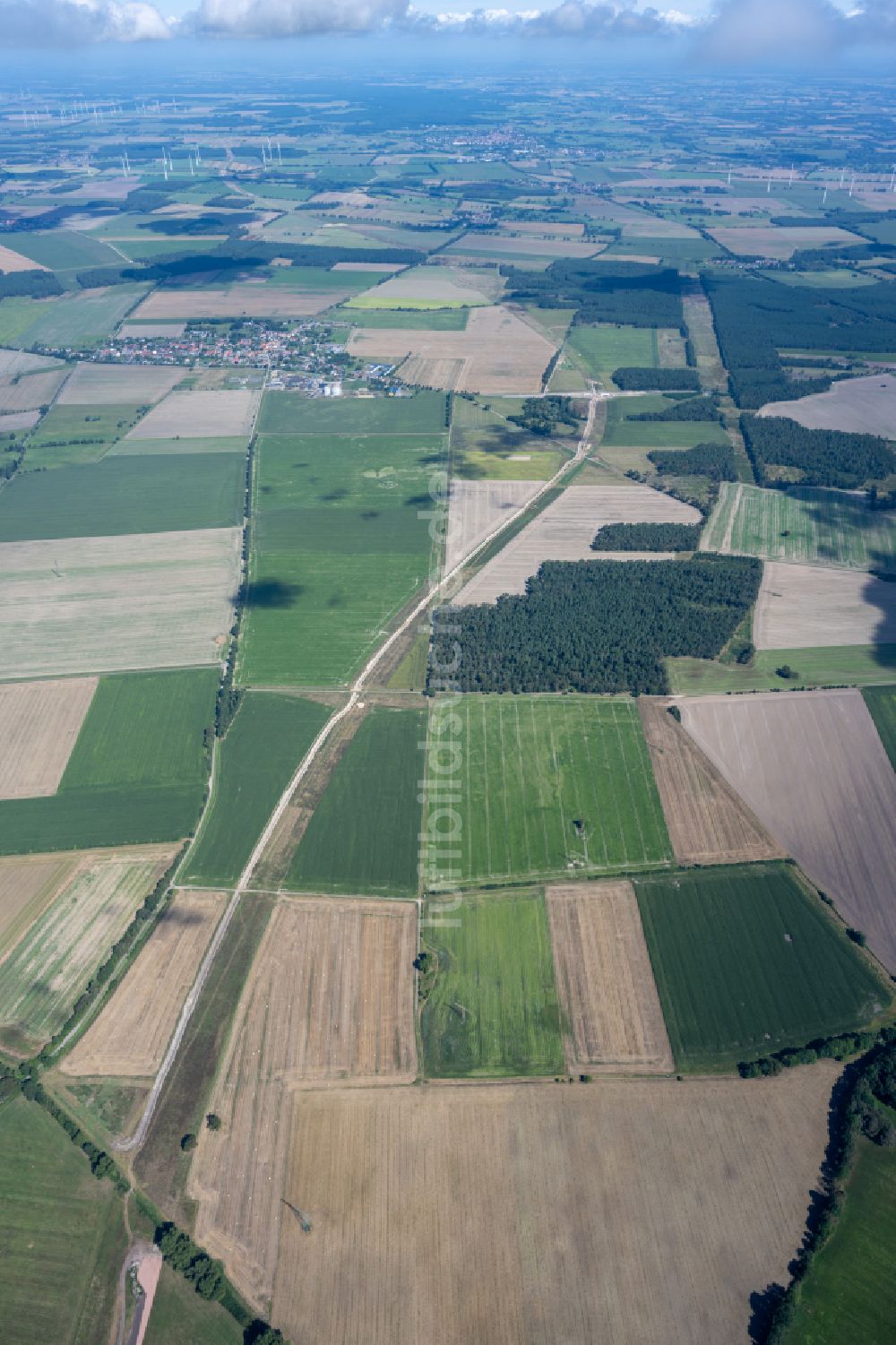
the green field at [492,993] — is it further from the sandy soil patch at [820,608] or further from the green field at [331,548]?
the sandy soil patch at [820,608]

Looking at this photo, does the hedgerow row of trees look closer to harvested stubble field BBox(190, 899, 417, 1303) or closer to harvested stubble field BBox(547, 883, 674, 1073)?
harvested stubble field BBox(547, 883, 674, 1073)

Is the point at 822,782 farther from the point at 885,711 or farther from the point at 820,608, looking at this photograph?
the point at 820,608

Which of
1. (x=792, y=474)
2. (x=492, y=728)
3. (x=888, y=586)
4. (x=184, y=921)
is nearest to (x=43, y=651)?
(x=184, y=921)

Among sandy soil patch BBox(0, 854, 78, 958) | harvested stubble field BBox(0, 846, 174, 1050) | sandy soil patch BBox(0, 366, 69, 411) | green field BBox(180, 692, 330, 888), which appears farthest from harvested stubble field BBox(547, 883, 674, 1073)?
sandy soil patch BBox(0, 366, 69, 411)

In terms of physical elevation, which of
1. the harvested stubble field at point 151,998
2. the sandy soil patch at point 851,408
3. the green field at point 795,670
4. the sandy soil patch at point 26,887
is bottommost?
the harvested stubble field at point 151,998

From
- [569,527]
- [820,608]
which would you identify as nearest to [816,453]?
[820,608]

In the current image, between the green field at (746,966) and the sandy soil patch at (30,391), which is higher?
the sandy soil patch at (30,391)

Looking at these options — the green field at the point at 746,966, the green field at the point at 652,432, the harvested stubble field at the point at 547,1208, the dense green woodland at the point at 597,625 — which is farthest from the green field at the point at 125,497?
the harvested stubble field at the point at 547,1208
